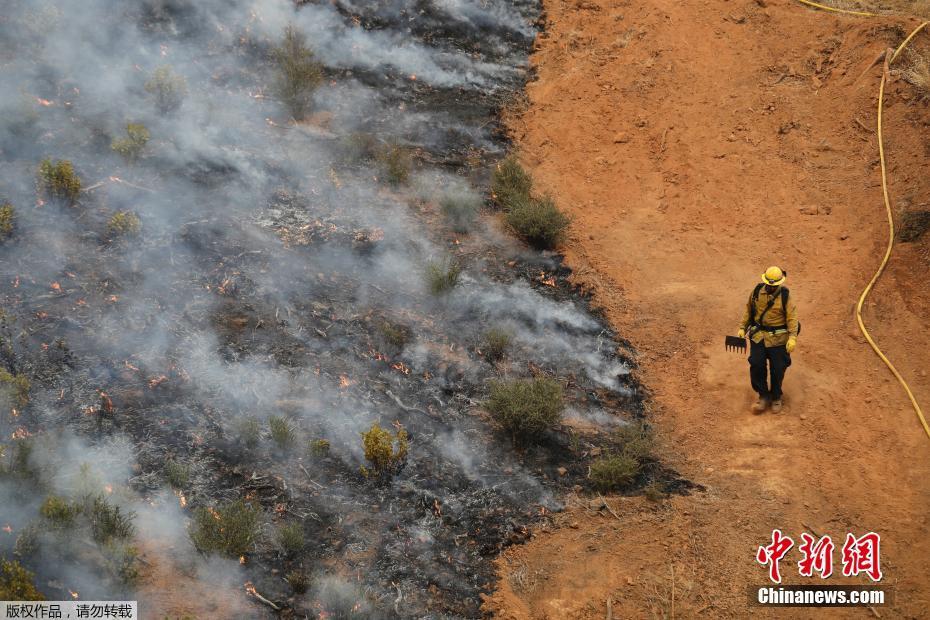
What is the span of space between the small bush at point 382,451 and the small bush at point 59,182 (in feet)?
14.3

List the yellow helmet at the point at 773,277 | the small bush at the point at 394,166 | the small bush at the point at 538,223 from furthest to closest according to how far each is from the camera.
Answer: the small bush at the point at 394,166, the small bush at the point at 538,223, the yellow helmet at the point at 773,277

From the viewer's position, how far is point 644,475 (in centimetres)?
793

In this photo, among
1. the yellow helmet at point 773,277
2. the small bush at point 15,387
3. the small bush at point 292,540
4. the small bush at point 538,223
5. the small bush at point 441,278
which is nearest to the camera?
the small bush at point 292,540

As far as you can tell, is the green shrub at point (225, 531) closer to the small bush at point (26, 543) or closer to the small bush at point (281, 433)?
the small bush at point (281, 433)

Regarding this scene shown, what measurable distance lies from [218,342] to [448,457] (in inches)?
101

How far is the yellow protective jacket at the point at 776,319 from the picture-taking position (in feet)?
26.2

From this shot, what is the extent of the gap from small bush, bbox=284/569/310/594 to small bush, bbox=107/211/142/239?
438 cm

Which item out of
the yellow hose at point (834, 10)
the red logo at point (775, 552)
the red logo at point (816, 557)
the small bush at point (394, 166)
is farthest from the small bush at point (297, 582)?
the yellow hose at point (834, 10)

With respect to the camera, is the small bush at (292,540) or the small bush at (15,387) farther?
the small bush at (15,387)

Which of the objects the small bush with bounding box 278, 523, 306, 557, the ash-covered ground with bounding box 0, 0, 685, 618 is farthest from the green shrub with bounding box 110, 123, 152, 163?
the small bush with bounding box 278, 523, 306, 557

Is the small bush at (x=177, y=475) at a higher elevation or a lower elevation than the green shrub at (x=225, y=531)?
higher

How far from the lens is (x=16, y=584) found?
571 cm

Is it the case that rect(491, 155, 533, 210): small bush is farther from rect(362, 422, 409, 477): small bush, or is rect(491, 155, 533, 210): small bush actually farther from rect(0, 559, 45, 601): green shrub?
rect(0, 559, 45, 601): green shrub

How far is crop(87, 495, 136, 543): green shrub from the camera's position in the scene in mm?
6320
